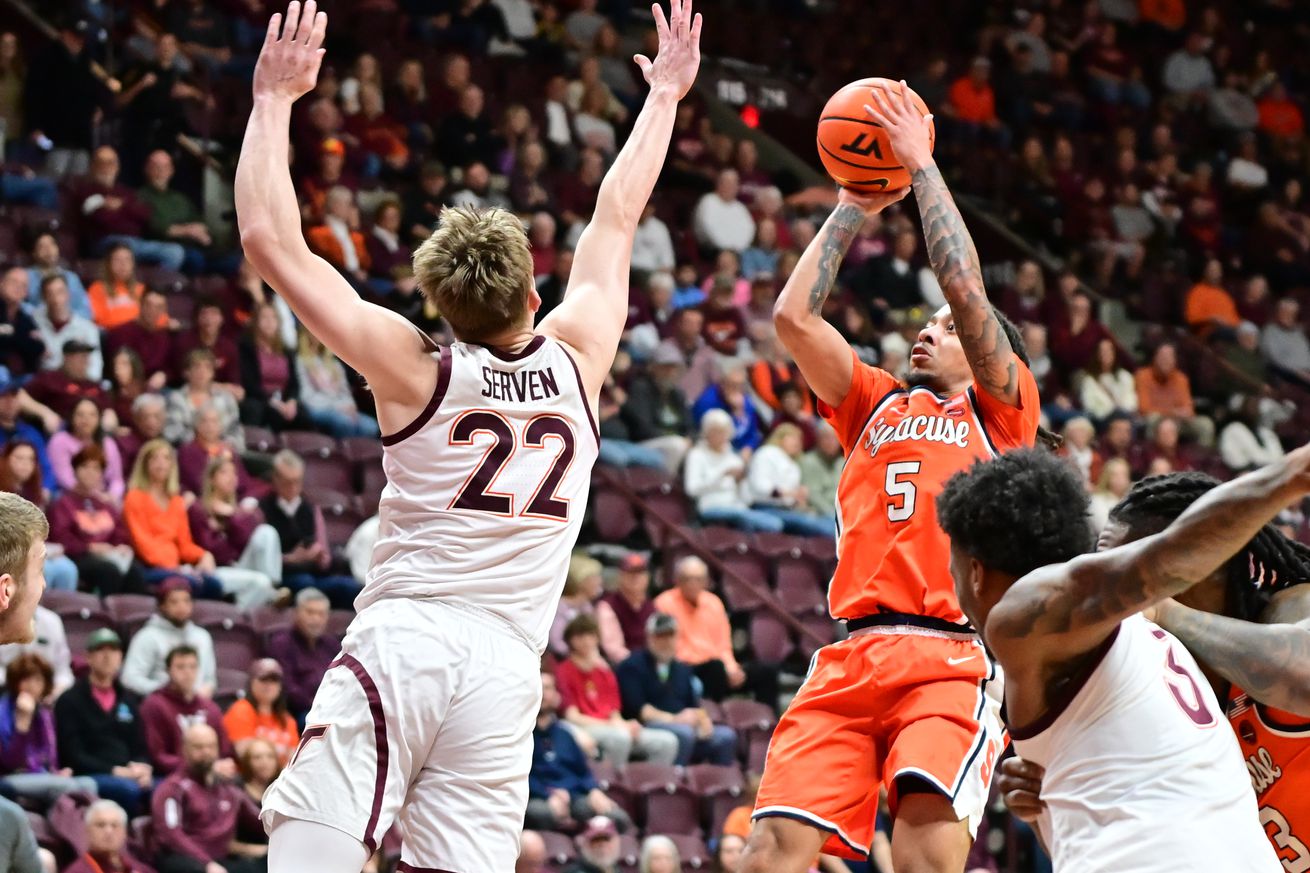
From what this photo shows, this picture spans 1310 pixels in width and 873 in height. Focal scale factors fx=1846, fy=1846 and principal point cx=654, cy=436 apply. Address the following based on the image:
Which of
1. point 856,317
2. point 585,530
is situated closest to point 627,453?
point 585,530

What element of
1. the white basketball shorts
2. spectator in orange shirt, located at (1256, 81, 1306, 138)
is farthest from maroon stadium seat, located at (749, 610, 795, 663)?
spectator in orange shirt, located at (1256, 81, 1306, 138)

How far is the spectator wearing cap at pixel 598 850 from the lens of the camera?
1016cm

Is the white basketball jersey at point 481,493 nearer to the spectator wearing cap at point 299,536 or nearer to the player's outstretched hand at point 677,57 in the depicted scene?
the player's outstretched hand at point 677,57

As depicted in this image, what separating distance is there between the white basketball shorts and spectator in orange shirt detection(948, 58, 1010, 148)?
16.5 metres

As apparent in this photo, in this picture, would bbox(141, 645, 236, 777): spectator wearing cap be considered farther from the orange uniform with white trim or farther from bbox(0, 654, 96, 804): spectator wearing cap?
the orange uniform with white trim

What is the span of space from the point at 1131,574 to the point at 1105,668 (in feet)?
0.86

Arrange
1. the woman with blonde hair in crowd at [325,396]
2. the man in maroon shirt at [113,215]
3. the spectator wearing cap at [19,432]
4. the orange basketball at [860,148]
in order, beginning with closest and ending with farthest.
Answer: the orange basketball at [860,148] < the spectator wearing cap at [19,432] < the woman with blonde hair in crowd at [325,396] < the man in maroon shirt at [113,215]

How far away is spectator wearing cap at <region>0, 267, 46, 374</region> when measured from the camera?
1162 centimetres

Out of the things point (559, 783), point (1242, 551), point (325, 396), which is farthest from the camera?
point (325, 396)

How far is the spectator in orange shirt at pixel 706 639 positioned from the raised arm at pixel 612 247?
22.8 ft

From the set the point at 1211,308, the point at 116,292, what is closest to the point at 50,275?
the point at 116,292

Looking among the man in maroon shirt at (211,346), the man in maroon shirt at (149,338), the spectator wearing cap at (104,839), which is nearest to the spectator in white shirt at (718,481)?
the man in maroon shirt at (211,346)

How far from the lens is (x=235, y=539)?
11.3 m

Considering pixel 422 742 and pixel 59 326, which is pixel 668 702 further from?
pixel 422 742
